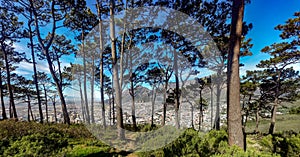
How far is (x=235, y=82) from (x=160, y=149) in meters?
2.03

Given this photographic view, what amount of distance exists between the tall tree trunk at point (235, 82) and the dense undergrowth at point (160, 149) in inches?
10.4

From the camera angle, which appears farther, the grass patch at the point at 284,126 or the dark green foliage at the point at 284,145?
the grass patch at the point at 284,126

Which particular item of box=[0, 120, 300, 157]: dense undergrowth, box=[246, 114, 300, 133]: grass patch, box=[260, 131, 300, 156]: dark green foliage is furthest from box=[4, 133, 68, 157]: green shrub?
box=[246, 114, 300, 133]: grass patch

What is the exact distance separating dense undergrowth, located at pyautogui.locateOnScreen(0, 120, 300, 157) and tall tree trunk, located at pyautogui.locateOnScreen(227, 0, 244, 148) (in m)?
0.26

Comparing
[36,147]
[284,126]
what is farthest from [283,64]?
[36,147]

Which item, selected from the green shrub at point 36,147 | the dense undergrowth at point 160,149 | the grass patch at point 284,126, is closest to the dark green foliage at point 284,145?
the dense undergrowth at point 160,149

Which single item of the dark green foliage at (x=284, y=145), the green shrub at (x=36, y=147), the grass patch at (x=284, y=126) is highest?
the dark green foliage at (x=284, y=145)

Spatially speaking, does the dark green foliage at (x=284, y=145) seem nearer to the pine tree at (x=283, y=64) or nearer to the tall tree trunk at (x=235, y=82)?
the tall tree trunk at (x=235, y=82)

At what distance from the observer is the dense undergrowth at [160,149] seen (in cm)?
240

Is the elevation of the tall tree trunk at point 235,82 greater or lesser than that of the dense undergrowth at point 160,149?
greater

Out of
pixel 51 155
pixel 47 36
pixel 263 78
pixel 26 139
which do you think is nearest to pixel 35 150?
pixel 51 155

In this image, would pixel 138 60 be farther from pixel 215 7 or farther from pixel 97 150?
pixel 215 7

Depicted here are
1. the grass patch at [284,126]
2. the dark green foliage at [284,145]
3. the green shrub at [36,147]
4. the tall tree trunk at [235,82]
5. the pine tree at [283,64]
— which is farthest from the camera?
the grass patch at [284,126]

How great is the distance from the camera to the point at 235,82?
9.02 ft
